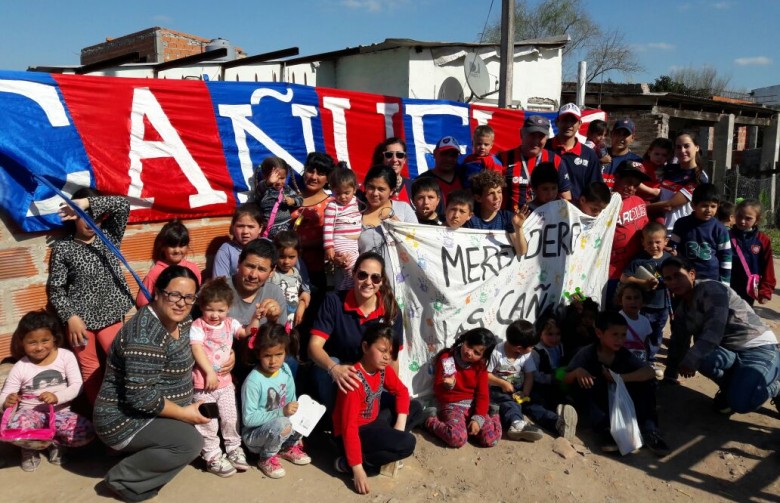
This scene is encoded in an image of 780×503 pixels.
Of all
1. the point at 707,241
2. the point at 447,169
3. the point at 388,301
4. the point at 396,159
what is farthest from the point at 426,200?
the point at 707,241

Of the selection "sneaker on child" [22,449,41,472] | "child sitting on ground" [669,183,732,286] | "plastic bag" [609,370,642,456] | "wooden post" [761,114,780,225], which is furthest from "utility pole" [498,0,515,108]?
"wooden post" [761,114,780,225]

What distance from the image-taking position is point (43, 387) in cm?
361

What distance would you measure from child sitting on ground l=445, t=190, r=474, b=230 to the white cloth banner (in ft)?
0.25

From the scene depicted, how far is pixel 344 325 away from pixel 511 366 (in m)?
1.43

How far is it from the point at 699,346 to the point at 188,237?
3846 millimetres

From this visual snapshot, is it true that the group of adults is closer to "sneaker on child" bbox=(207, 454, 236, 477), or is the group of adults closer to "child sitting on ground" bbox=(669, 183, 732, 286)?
"sneaker on child" bbox=(207, 454, 236, 477)

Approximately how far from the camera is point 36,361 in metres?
3.62

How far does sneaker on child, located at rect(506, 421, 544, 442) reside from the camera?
13.8 ft

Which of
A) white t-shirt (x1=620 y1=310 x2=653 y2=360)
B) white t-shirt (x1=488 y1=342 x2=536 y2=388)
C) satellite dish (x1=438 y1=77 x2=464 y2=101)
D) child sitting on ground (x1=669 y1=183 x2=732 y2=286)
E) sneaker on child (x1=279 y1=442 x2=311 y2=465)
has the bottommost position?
sneaker on child (x1=279 y1=442 x2=311 y2=465)

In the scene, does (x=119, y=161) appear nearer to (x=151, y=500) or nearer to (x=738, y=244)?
(x=151, y=500)

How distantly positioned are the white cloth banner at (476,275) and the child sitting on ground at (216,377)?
49.1 inches

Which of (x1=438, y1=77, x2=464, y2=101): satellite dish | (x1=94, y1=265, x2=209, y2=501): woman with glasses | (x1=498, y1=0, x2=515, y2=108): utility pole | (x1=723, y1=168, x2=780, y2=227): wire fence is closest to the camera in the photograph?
(x1=94, y1=265, x2=209, y2=501): woman with glasses

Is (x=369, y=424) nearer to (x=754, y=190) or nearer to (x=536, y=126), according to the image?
(x=536, y=126)

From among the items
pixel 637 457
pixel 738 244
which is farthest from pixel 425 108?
pixel 637 457
